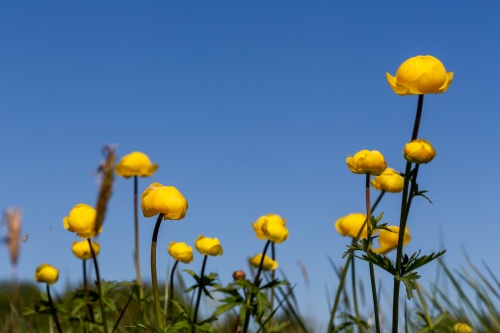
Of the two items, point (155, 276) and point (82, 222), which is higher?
point (82, 222)

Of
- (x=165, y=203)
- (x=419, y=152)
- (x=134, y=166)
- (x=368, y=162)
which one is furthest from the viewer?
(x=134, y=166)

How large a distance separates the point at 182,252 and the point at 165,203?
3.04 feet

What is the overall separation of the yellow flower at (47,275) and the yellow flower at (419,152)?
177cm

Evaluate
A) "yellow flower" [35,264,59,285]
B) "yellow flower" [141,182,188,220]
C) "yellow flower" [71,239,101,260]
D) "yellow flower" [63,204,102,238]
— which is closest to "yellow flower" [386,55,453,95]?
"yellow flower" [141,182,188,220]

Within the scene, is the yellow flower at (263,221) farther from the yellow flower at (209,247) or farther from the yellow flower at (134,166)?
the yellow flower at (134,166)

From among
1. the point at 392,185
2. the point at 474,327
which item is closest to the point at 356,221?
the point at 392,185

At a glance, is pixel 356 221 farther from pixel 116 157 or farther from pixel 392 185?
pixel 116 157

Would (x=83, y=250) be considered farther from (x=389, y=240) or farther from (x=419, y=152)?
(x=419, y=152)

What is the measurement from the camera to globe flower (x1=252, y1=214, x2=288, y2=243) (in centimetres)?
302

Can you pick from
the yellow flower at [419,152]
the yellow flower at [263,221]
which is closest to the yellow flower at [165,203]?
the yellow flower at [419,152]

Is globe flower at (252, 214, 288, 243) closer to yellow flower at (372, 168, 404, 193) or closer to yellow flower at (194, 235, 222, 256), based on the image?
yellow flower at (194, 235, 222, 256)

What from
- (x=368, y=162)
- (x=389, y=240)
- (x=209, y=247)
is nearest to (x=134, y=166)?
(x=209, y=247)

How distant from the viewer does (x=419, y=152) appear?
197cm

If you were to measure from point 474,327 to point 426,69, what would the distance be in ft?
6.75
